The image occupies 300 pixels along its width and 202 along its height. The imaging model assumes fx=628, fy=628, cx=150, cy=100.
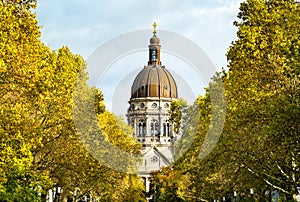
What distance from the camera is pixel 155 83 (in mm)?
165250

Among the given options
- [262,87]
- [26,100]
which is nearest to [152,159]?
[262,87]

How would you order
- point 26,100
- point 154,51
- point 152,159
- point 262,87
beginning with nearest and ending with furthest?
→ 1. point 26,100
2. point 262,87
3. point 152,159
4. point 154,51

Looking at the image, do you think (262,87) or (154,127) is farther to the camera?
(154,127)

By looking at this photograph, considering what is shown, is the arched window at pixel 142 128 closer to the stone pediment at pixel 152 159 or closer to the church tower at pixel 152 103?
the church tower at pixel 152 103

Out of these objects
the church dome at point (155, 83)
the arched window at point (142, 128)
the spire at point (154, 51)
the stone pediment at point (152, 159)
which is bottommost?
the stone pediment at point (152, 159)

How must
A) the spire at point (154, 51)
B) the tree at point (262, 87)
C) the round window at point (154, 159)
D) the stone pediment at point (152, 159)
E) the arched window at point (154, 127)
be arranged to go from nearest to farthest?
the tree at point (262, 87) < the stone pediment at point (152, 159) < the round window at point (154, 159) < the arched window at point (154, 127) < the spire at point (154, 51)

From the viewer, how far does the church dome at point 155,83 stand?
164 meters

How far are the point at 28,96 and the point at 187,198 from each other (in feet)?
124

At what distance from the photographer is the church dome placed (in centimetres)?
16425

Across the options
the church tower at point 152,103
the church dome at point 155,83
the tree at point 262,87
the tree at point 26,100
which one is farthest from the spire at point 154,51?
the tree at point 262,87

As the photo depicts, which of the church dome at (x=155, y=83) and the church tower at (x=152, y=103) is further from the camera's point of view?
the church dome at (x=155, y=83)

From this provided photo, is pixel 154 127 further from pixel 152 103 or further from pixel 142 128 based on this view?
pixel 152 103

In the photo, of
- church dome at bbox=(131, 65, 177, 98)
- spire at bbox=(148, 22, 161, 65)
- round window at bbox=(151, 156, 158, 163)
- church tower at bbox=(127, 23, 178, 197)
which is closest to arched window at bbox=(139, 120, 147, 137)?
church tower at bbox=(127, 23, 178, 197)

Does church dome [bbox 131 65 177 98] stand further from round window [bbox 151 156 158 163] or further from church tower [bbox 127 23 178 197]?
round window [bbox 151 156 158 163]
